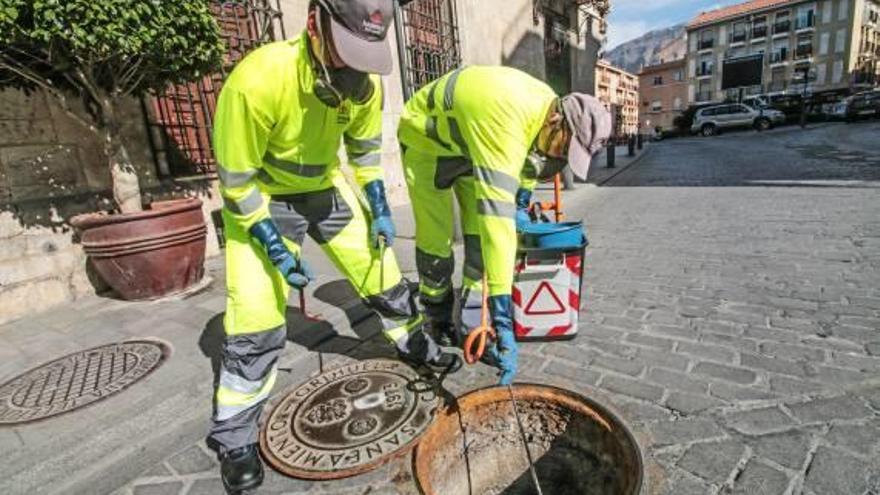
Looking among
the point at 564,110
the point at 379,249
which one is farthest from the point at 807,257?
the point at 379,249

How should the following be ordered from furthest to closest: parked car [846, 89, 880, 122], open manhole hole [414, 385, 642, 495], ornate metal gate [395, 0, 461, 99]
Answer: parked car [846, 89, 880, 122] → ornate metal gate [395, 0, 461, 99] → open manhole hole [414, 385, 642, 495]

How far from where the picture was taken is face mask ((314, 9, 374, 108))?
6.13 ft


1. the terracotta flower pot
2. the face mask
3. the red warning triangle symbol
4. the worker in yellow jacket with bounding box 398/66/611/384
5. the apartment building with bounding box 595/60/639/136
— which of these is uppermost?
the apartment building with bounding box 595/60/639/136

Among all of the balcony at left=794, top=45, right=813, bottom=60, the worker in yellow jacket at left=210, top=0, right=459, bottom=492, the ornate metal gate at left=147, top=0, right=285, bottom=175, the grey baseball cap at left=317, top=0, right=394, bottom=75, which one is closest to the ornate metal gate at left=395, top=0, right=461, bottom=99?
the ornate metal gate at left=147, top=0, right=285, bottom=175

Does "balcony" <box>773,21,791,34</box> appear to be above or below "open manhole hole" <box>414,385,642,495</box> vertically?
above

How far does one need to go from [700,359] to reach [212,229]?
5477mm

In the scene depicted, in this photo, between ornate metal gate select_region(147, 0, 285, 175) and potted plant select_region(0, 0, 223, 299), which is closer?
potted plant select_region(0, 0, 223, 299)

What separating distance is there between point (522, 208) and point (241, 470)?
2443mm

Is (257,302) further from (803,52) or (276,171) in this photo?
(803,52)

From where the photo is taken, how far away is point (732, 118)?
1027 inches

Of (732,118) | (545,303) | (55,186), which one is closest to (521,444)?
(545,303)

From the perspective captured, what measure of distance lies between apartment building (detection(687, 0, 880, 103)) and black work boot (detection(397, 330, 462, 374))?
54.0 m

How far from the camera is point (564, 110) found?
6.90 feet

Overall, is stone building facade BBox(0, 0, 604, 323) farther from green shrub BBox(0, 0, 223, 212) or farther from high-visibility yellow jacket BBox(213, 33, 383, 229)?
high-visibility yellow jacket BBox(213, 33, 383, 229)
